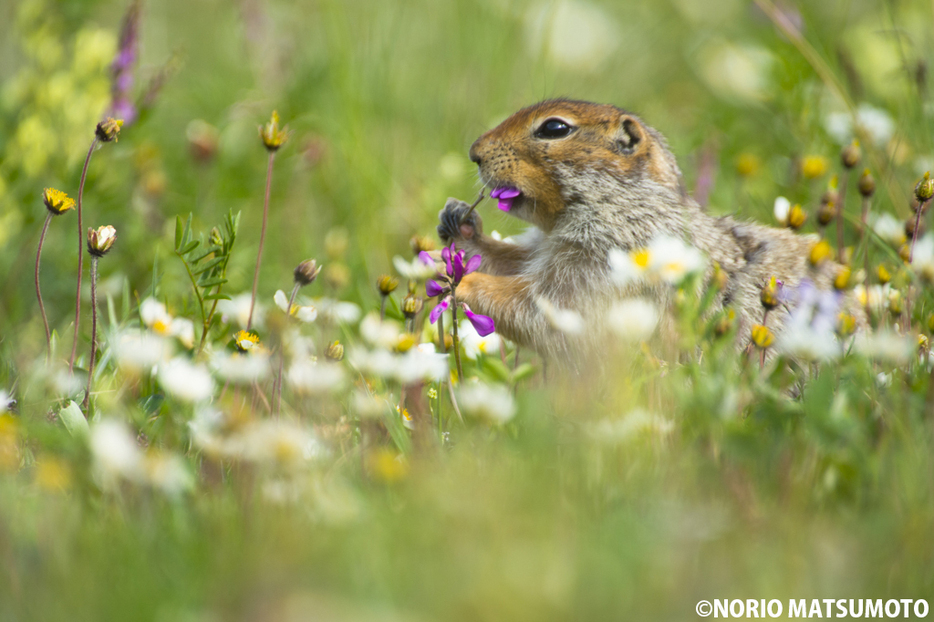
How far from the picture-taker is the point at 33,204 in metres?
3.63

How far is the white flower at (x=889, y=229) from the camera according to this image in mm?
3411

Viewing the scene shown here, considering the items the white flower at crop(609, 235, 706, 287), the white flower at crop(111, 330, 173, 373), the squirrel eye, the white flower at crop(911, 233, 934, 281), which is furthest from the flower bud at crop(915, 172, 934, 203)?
the white flower at crop(111, 330, 173, 373)

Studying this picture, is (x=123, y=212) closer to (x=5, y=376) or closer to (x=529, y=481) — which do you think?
(x=5, y=376)

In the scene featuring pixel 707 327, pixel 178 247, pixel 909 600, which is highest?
pixel 178 247

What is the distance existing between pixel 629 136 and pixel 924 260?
125 centimetres

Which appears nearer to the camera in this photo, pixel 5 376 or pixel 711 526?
pixel 711 526

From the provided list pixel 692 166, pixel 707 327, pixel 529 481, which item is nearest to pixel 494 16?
pixel 692 166

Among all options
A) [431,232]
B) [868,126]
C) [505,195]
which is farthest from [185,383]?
[868,126]

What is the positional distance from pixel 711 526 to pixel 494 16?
4467mm

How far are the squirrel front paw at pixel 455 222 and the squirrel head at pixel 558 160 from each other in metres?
0.17

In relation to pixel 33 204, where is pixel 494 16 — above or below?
above

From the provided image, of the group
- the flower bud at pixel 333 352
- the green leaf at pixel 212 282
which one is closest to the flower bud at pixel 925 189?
the flower bud at pixel 333 352

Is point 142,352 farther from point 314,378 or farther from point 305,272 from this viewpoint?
point 305,272

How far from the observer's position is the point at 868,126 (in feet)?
14.1
